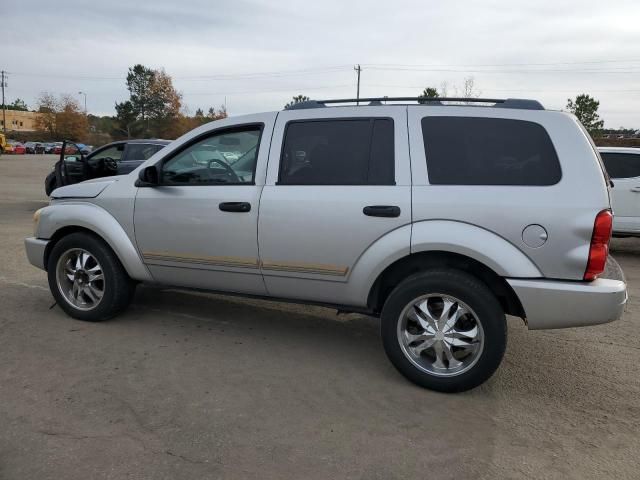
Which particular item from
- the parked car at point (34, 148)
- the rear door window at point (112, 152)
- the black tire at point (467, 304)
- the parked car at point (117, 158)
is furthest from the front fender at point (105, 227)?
the parked car at point (34, 148)

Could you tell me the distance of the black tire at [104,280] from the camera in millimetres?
4637

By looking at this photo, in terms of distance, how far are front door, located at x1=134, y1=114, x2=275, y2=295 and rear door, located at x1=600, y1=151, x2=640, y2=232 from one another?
21.8ft

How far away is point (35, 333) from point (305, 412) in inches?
103

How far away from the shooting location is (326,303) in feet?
13.1

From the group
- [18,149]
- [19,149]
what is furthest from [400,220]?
[19,149]

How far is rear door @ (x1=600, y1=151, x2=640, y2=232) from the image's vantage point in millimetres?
8398

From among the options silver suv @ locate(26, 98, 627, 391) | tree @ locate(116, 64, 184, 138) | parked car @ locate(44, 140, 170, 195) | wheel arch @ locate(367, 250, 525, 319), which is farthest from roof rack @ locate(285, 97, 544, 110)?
tree @ locate(116, 64, 184, 138)

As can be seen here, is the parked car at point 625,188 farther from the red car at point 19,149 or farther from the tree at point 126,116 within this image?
the tree at point 126,116

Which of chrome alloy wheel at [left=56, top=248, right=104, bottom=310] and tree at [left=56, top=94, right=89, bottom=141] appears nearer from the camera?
chrome alloy wheel at [left=56, top=248, right=104, bottom=310]

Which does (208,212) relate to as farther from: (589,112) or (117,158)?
(589,112)

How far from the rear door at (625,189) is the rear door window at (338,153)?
6223 millimetres

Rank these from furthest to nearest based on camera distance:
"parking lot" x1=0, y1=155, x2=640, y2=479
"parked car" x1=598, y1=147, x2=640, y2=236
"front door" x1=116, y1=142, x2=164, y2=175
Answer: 1. "front door" x1=116, y1=142, x2=164, y2=175
2. "parked car" x1=598, y1=147, x2=640, y2=236
3. "parking lot" x1=0, y1=155, x2=640, y2=479

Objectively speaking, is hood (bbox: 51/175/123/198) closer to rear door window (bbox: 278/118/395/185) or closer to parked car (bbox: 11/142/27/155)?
rear door window (bbox: 278/118/395/185)

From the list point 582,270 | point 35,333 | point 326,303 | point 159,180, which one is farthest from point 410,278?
point 35,333
